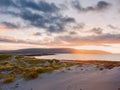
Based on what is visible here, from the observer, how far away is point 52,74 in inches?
833

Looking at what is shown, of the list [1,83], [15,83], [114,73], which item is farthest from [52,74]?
[114,73]

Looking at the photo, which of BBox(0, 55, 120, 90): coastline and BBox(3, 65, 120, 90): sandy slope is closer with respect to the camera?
BBox(3, 65, 120, 90): sandy slope

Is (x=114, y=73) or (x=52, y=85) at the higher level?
(x=114, y=73)

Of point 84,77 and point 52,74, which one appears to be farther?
point 52,74

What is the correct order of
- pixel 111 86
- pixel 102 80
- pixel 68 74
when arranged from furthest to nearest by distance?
pixel 68 74 → pixel 102 80 → pixel 111 86

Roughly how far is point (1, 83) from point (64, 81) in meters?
7.10

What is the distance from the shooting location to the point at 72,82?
1686 cm

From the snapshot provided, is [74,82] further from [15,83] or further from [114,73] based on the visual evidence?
[15,83]

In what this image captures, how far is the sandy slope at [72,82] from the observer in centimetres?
1489

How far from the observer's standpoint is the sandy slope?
14891 millimetres

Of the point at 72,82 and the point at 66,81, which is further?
the point at 66,81

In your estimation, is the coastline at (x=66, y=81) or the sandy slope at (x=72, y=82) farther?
the coastline at (x=66, y=81)

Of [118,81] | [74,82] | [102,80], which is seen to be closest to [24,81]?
[74,82]

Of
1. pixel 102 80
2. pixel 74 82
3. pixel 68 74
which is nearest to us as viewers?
pixel 102 80
